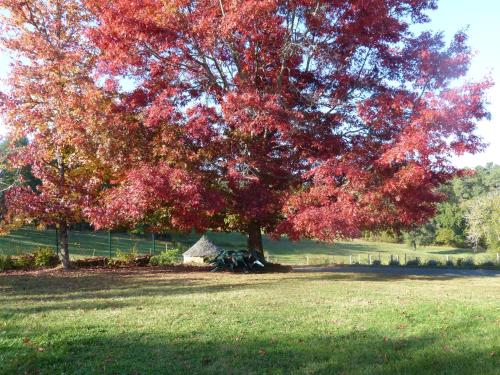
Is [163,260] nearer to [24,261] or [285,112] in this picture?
[24,261]

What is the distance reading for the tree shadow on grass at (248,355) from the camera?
492 cm

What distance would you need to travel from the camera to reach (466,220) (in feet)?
212

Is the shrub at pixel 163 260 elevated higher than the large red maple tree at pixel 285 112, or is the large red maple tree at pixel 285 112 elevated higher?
the large red maple tree at pixel 285 112

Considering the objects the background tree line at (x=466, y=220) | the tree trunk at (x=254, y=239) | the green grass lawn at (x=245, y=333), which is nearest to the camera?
the green grass lawn at (x=245, y=333)

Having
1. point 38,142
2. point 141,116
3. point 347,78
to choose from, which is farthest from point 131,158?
point 347,78

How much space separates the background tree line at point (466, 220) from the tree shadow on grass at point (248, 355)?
28274 millimetres

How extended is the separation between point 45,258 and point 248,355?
49.3 feet

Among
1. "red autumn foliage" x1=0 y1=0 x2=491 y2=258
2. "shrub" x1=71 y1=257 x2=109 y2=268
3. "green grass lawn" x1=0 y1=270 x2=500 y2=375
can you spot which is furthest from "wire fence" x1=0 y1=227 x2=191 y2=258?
"green grass lawn" x1=0 y1=270 x2=500 y2=375

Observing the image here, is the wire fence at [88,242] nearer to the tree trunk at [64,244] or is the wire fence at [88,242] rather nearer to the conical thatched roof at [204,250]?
the conical thatched roof at [204,250]

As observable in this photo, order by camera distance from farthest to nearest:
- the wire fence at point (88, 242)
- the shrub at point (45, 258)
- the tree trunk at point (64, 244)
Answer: the wire fence at point (88, 242) < the shrub at point (45, 258) < the tree trunk at point (64, 244)

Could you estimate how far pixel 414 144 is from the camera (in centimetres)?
1146

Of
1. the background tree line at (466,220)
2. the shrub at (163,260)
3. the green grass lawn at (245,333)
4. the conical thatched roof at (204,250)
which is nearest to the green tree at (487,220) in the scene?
the background tree line at (466,220)

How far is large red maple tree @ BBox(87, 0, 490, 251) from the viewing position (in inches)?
500

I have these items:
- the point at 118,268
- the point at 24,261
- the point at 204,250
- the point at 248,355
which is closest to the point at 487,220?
the point at 204,250
